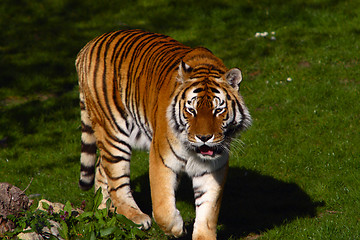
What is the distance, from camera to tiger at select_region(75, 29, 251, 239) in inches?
204

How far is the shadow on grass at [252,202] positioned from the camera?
646cm

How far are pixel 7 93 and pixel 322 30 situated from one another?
6007mm

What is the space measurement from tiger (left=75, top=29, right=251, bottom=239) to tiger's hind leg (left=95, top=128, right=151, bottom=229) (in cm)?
1

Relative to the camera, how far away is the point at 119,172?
6.59m

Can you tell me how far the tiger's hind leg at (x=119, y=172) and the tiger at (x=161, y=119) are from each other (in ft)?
0.04

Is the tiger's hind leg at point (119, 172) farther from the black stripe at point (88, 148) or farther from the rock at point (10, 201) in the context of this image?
the rock at point (10, 201)

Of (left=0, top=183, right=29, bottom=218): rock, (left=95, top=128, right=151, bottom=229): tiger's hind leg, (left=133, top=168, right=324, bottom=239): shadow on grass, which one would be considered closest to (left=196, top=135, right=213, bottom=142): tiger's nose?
(left=133, top=168, right=324, bottom=239): shadow on grass

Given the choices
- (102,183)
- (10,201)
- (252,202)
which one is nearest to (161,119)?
(10,201)

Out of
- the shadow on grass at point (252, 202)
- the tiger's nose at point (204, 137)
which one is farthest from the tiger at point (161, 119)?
the shadow on grass at point (252, 202)

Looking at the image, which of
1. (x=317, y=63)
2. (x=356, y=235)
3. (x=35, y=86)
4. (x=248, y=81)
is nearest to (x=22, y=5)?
(x=35, y=86)

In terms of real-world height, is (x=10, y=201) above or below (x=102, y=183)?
above

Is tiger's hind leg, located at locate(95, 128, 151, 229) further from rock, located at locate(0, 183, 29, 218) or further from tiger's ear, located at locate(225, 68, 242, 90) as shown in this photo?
tiger's ear, located at locate(225, 68, 242, 90)

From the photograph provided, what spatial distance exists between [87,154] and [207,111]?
2.48 metres

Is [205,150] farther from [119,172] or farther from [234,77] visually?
[119,172]
